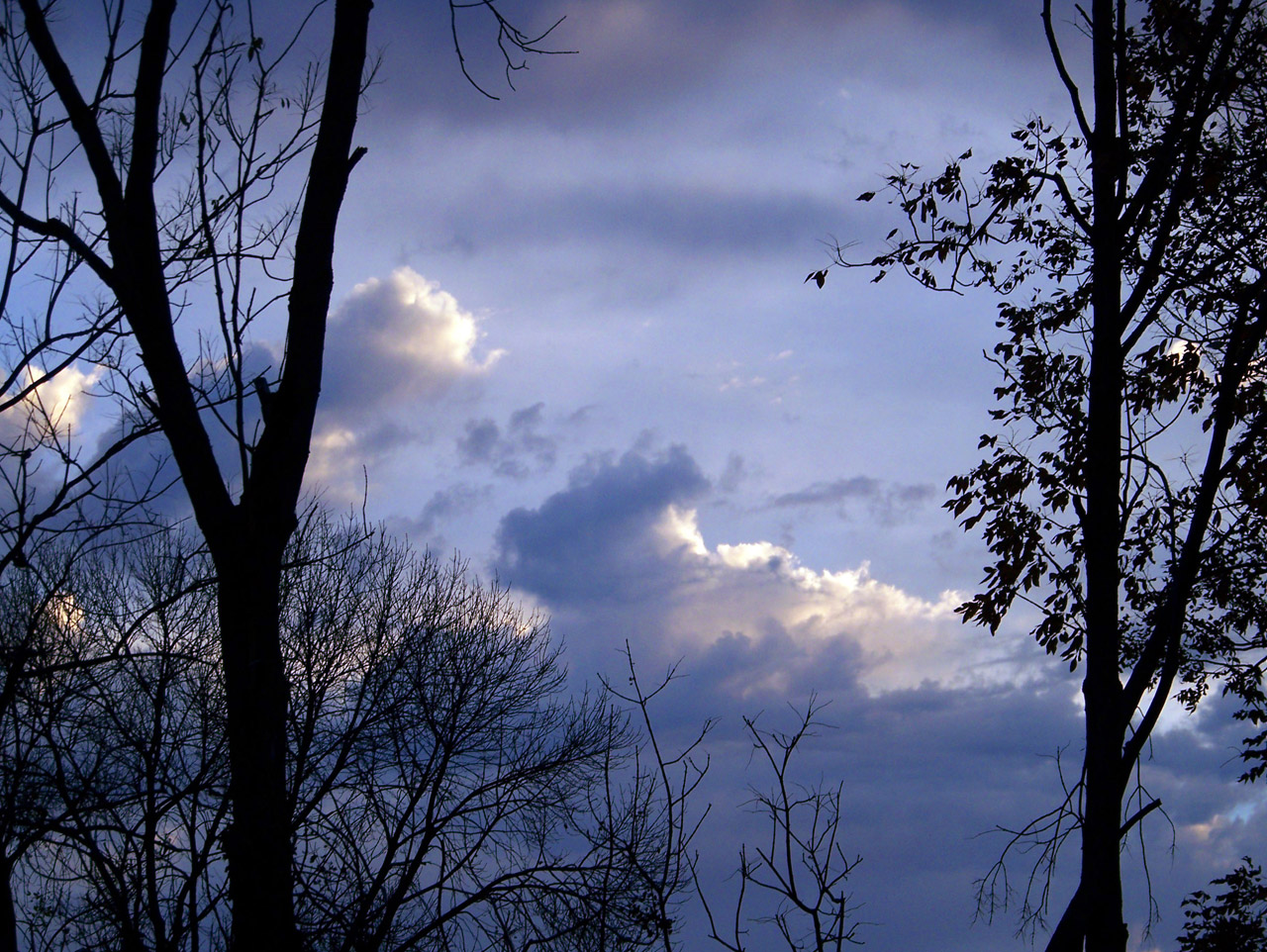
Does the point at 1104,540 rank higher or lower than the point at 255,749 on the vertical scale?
higher

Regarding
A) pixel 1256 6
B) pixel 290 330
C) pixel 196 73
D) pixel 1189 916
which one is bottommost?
pixel 1189 916

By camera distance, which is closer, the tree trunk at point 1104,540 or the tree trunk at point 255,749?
the tree trunk at point 255,749

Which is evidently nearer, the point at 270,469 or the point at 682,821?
the point at 270,469

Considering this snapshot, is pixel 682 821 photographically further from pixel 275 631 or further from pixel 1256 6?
pixel 1256 6

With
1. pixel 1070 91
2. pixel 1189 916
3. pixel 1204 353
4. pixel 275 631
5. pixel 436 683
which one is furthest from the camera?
pixel 436 683

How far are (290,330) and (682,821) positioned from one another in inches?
107

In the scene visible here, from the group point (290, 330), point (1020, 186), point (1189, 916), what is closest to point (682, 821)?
point (290, 330)

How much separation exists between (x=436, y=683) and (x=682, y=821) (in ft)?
40.3

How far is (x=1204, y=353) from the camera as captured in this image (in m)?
8.31

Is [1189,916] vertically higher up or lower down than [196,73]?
lower down

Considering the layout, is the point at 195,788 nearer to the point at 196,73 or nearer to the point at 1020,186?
the point at 196,73

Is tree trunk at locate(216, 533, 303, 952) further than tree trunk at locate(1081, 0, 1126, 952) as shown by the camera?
No

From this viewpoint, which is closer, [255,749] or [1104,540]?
[255,749]

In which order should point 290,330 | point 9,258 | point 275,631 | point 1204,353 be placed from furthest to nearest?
1. point 1204,353
2. point 9,258
3. point 290,330
4. point 275,631
